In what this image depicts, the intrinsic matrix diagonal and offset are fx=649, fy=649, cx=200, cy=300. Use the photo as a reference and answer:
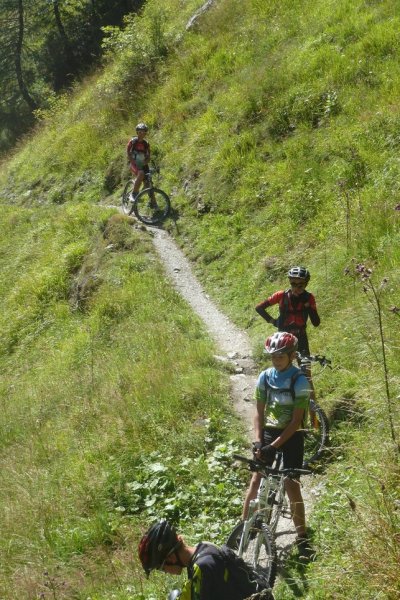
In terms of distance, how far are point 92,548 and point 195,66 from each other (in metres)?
19.5

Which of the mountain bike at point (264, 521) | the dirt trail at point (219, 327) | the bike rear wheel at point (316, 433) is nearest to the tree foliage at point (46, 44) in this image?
the dirt trail at point (219, 327)

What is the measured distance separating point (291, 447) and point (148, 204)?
13.2 meters

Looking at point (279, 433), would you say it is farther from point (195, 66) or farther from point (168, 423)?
point (195, 66)

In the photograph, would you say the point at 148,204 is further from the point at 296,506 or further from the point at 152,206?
the point at 296,506

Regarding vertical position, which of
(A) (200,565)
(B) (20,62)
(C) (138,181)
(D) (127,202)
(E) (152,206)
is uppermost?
(B) (20,62)

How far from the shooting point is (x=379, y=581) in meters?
3.67

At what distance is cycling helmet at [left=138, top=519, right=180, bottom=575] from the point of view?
3826 millimetres

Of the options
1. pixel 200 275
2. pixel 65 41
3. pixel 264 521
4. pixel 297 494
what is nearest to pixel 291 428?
pixel 297 494

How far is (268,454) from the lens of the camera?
5641 mm

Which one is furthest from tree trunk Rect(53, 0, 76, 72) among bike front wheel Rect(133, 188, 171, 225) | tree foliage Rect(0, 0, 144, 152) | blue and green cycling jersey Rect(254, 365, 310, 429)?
blue and green cycling jersey Rect(254, 365, 310, 429)

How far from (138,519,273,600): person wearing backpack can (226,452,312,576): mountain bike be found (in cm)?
115

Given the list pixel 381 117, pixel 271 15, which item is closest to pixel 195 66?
pixel 271 15

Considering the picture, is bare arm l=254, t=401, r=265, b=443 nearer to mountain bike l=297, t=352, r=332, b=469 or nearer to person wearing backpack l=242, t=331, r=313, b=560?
person wearing backpack l=242, t=331, r=313, b=560

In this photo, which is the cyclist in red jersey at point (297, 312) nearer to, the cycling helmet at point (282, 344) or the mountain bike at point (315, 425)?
the mountain bike at point (315, 425)
